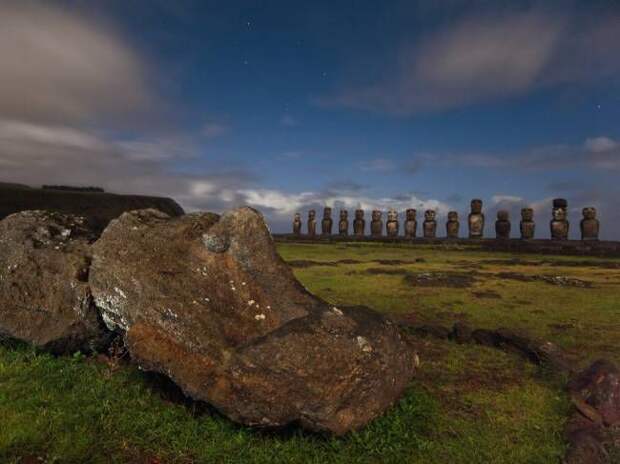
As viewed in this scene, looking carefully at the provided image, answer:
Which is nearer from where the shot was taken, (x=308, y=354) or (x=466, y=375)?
(x=308, y=354)

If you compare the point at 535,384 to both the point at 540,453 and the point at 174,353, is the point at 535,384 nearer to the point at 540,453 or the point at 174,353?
the point at 540,453

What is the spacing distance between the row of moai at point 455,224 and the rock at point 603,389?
28.0m

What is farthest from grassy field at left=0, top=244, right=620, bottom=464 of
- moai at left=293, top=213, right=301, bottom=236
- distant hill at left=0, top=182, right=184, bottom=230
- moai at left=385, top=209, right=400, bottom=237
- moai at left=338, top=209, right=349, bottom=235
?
moai at left=293, top=213, right=301, bottom=236

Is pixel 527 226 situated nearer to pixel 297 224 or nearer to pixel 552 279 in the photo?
pixel 552 279

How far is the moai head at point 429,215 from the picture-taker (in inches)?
1512

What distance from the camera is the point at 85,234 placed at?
7176 mm

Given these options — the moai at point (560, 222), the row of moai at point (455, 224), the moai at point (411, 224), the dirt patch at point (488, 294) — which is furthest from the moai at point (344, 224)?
the dirt patch at point (488, 294)

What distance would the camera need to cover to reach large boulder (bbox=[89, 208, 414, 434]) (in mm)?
4266

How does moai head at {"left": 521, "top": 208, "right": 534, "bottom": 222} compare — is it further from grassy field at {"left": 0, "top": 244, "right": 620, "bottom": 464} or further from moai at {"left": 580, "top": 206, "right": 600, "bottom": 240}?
grassy field at {"left": 0, "top": 244, "right": 620, "bottom": 464}

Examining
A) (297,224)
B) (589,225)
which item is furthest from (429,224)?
(297,224)

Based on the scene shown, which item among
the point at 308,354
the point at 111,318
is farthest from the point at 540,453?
the point at 111,318

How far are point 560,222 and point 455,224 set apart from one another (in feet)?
25.2

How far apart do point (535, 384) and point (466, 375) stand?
0.85 m

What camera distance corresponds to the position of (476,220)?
113 feet
